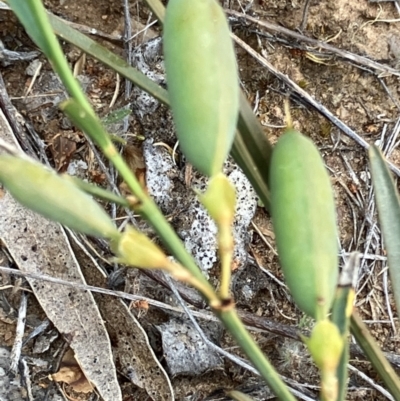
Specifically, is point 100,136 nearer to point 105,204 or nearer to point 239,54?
point 105,204

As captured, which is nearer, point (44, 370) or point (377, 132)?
point (44, 370)

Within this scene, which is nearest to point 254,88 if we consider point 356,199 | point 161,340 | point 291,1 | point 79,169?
point 291,1

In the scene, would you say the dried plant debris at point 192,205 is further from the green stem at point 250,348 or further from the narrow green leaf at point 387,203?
the green stem at point 250,348

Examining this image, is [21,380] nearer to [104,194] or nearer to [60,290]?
[60,290]

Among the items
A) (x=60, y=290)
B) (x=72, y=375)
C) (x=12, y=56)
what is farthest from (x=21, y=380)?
(x=12, y=56)

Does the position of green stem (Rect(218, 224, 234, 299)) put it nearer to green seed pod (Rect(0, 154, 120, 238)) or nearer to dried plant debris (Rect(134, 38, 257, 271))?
green seed pod (Rect(0, 154, 120, 238))

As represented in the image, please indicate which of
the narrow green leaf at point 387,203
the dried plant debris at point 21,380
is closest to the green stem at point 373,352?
the narrow green leaf at point 387,203
